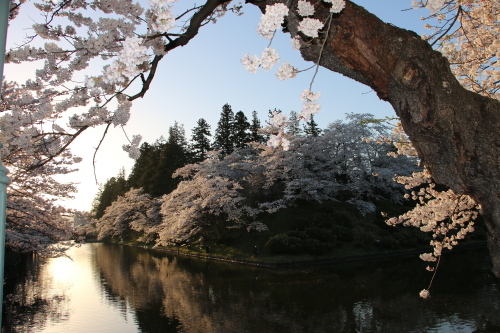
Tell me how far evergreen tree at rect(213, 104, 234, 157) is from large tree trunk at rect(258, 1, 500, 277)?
36.9m

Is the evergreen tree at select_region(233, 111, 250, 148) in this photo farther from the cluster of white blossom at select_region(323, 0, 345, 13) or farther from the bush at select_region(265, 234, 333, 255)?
the cluster of white blossom at select_region(323, 0, 345, 13)

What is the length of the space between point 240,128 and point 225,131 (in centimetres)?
193

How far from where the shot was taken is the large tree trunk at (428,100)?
2.29 metres

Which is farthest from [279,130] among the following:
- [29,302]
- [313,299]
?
[29,302]

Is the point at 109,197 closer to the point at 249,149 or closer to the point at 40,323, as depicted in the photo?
the point at 249,149

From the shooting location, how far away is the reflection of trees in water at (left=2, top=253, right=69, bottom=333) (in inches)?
366

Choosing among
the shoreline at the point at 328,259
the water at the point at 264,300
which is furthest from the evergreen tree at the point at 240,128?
the water at the point at 264,300

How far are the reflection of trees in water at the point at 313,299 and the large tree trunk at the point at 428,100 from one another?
21.6ft

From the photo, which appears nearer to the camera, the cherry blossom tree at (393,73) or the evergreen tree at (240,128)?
the cherry blossom tree at (393,73)

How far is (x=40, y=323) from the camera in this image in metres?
9.34

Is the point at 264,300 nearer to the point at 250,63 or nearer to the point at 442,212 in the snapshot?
the point at 442,212

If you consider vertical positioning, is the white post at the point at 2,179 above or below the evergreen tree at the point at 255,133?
below

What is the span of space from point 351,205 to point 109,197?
42232mm

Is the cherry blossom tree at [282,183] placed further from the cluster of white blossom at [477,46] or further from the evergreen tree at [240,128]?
the cluster of white blossom at [477,46]
